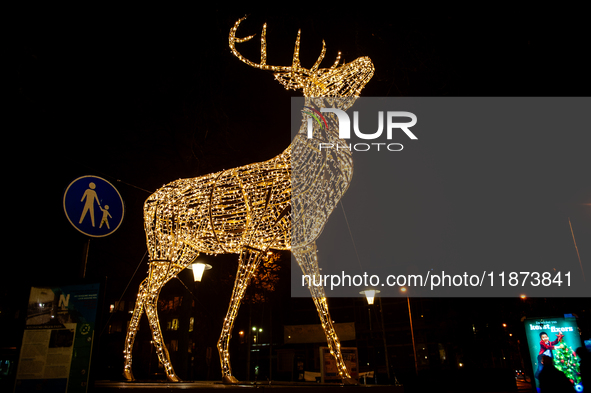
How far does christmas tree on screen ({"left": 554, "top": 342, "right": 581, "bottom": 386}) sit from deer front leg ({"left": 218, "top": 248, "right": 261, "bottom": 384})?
431 cm

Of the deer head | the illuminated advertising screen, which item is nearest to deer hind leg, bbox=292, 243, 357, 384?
the deer head

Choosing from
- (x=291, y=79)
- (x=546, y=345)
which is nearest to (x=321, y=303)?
(x=291, y=79)

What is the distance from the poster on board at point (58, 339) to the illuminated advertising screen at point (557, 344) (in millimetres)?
5307

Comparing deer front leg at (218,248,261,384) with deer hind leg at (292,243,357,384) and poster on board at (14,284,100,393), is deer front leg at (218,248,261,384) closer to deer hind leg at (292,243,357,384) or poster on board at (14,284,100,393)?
deer hind leg at (292,243,357,384)

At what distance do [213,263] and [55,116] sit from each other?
4.11 metres

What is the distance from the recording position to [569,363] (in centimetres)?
500

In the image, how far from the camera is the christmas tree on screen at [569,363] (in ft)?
16.3

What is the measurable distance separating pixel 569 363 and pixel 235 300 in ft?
14.9

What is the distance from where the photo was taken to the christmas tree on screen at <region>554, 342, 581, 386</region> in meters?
4.95

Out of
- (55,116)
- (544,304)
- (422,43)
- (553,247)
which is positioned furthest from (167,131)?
(544,304)

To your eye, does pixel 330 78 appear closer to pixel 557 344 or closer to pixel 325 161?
pixel 325 161

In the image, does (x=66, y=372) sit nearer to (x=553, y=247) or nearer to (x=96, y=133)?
(x=96, y=133)

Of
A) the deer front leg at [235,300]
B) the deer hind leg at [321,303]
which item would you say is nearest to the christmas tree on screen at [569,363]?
the deer hind leg at [321,303]

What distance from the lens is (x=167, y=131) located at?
5691 millimetres
